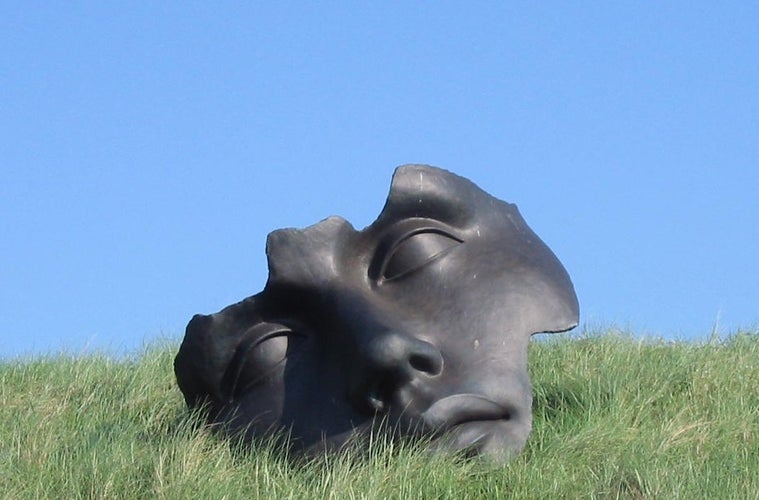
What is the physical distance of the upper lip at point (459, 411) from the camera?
5.52 metres

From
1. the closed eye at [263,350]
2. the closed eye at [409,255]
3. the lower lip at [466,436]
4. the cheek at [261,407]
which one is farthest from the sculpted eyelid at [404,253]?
the lower lip at [466,436]

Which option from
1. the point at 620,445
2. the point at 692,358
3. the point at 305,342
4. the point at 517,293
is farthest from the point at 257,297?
the point at 692,358

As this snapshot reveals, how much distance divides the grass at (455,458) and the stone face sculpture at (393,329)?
18 cm

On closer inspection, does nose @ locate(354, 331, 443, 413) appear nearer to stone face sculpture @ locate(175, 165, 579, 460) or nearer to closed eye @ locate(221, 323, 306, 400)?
stone face sculpture @ locate(175, 165, 579, 460)

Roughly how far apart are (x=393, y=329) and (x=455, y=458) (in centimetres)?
63

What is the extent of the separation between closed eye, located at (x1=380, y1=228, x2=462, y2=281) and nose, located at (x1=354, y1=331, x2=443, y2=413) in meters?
0.47

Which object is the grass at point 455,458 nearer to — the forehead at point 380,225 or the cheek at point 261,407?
the cheek at point 261,407

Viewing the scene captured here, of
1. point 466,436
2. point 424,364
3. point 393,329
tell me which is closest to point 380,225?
point 393,329

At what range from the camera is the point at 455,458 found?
5367 mm

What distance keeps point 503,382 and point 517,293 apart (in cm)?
48

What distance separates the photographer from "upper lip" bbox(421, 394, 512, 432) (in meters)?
5.52

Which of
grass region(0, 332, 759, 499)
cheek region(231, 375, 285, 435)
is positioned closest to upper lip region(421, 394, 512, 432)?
grass region(0, 332, 759, 499)

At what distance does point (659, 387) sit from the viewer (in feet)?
21.4

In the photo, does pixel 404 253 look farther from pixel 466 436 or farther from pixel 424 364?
pixel 466 436
